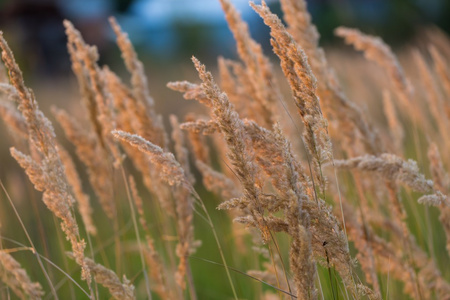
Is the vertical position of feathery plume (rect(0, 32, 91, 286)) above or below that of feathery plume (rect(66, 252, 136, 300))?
above

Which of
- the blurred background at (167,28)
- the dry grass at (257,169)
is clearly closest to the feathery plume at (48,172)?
the dry grass at (257,169)

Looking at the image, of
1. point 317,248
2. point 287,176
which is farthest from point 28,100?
point 317,248

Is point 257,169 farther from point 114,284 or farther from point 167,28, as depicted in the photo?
point 167,28

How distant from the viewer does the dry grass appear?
1157 millimetres

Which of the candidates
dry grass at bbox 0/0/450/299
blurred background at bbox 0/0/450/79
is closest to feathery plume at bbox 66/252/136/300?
dry grass at bbox 0/0/450/299

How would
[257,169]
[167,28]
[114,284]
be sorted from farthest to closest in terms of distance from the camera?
[167,28], [114,284], [257,169]

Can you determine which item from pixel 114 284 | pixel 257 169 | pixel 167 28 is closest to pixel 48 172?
pixel 114 284

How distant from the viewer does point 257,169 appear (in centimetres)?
116

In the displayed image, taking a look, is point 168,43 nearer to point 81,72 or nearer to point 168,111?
point 168,111

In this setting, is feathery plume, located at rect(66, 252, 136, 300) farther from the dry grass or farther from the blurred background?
the blurred background

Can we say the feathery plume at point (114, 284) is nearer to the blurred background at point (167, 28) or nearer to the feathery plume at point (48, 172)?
the feathery plume at point (48, 172)

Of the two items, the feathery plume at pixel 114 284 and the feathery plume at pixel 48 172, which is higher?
the feathery plume at pixel 48 172

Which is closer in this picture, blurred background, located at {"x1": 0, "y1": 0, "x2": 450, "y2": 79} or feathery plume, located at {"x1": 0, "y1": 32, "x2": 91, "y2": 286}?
feathery plume, located at {"x1": 0, "y1": 32, "x2": 91, "y2": 286}

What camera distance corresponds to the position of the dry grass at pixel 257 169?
116 cm
